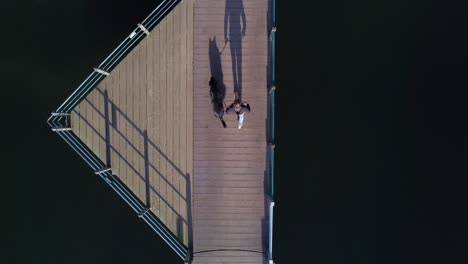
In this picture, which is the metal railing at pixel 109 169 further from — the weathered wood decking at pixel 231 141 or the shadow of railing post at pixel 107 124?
the weathered wood decking at pixel 231 141

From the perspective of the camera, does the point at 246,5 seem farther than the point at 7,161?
No

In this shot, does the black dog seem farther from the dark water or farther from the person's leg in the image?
the dark water

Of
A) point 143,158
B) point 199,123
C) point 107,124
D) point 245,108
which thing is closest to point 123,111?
point 107,124

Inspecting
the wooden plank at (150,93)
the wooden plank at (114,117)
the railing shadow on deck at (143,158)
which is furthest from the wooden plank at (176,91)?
the wooden plank at (114,117)
